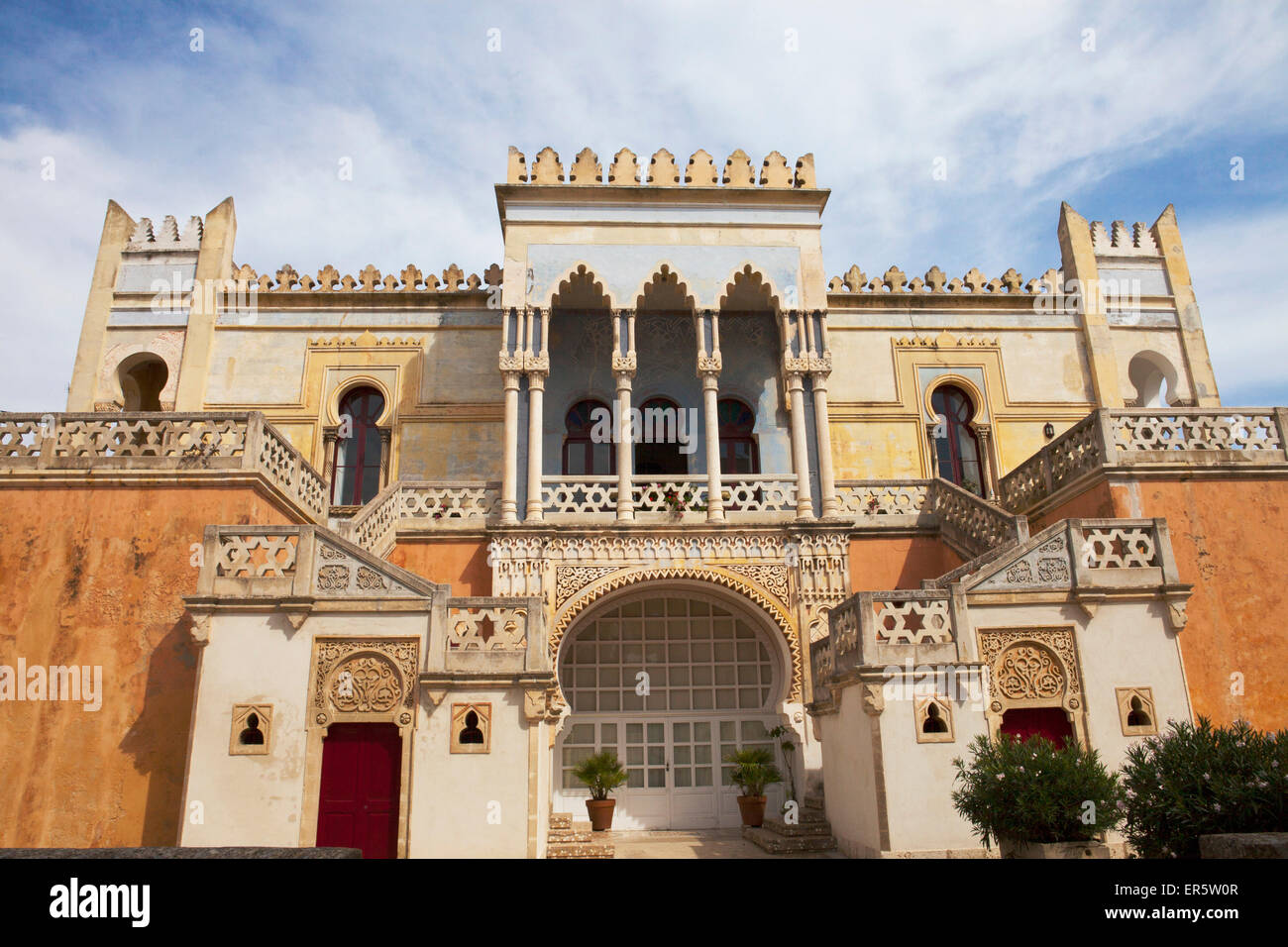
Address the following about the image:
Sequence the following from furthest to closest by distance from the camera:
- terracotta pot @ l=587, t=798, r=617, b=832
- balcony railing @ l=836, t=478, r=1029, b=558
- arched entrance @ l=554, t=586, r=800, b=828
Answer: arched entrance @ l=554, t=586, r=800, b=828
balcony railing @ l=836, t=478, r=1029, b=558
terracotta pot @ l=587, t=798, r=617, b=832

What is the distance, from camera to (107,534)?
11.2 m

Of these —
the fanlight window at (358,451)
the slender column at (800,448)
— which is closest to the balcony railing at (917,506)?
the slender column at (800,448)

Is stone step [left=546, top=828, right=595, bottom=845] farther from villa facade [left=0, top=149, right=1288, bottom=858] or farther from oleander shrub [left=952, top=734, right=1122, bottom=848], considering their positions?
oleander shrub [left=952, top=734, right=1122, bottom=848]

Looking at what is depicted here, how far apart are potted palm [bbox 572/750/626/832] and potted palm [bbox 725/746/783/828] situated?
69.9 inches

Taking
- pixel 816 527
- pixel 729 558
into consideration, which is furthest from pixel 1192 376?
pixel 729 558

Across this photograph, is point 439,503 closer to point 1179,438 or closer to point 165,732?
point 165,732

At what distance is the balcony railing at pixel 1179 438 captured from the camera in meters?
12.3

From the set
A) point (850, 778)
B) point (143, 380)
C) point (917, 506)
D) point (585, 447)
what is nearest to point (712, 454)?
point (585, 447)

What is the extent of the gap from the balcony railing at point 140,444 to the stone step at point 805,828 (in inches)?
319

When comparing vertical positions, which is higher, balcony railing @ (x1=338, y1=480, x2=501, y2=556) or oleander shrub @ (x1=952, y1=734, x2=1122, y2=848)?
balcony railing @ (x1=338, y1=480, x2=501, y2=556)

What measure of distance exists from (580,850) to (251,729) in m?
4.25

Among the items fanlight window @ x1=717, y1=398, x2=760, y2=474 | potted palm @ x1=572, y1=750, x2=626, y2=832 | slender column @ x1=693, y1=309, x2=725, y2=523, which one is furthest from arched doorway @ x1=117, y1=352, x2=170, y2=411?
potted palm @ x1=572, y1=750, x2=626, y2=832

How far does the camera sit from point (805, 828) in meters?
12.0

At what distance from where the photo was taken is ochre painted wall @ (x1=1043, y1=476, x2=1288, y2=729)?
11.2m
